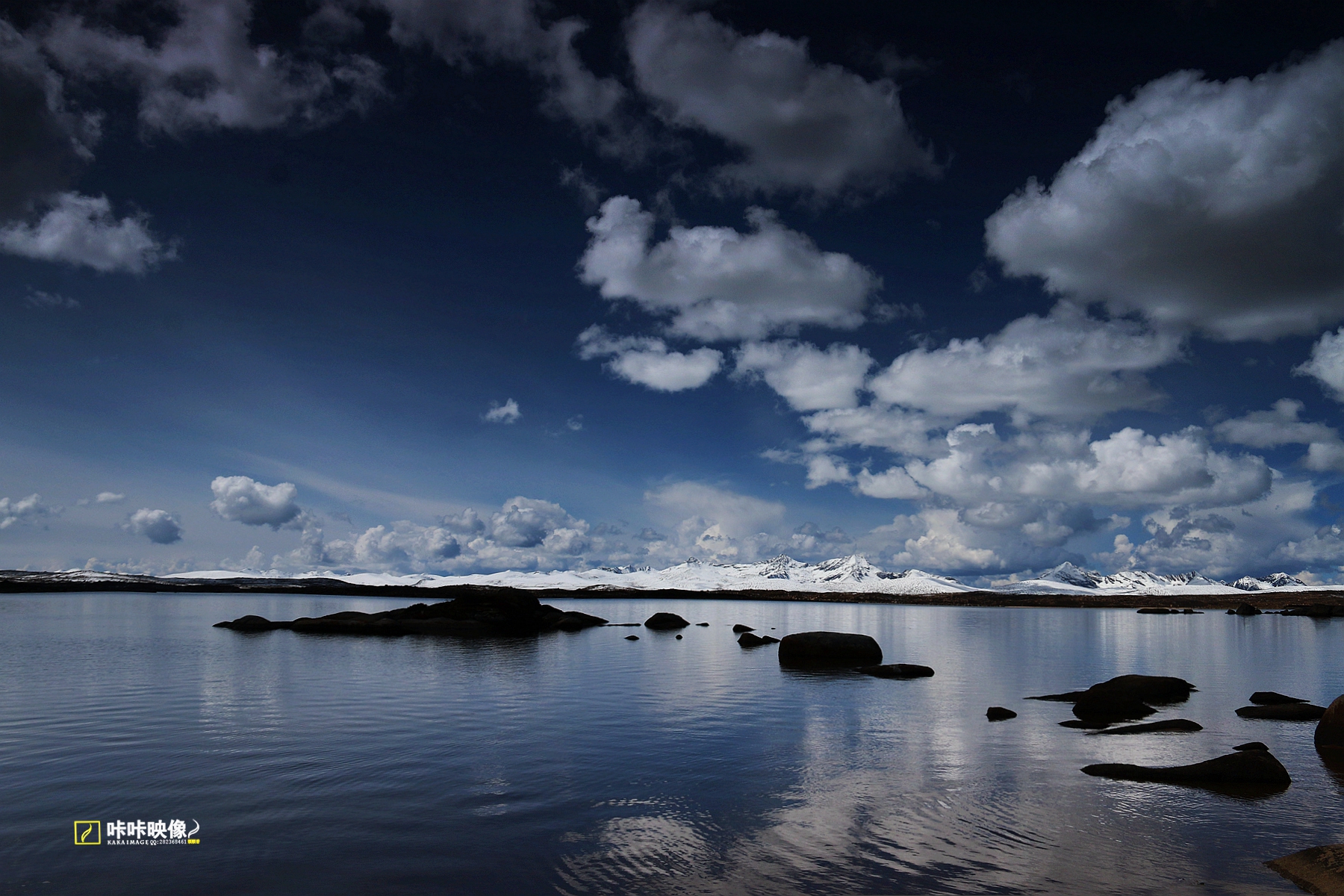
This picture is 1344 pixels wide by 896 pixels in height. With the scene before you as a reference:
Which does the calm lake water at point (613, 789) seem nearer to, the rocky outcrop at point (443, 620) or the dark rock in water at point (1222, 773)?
the dark rock in water at point (1222, 773)

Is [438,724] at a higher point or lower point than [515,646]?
higher

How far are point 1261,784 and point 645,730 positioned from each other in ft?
49.7

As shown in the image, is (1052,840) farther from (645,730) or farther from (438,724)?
(438,724)

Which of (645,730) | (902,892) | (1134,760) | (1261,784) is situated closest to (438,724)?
(645,730)

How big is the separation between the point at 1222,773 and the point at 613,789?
13671 mm

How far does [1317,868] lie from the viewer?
10047mm

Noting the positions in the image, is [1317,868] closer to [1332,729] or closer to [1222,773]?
[1222,773]

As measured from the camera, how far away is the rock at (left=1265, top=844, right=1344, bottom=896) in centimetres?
960

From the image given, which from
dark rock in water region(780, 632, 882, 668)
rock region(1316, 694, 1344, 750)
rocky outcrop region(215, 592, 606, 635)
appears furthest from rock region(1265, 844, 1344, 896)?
rocky outcrop region(215, 592, 606, 635)

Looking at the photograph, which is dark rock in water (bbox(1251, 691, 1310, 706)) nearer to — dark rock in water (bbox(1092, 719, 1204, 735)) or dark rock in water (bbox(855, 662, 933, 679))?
dark rock in water (bbox(1092, 719, 1204, 735))

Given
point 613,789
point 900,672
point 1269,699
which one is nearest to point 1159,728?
point 1269,699

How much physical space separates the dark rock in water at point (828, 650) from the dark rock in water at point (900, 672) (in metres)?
4.22

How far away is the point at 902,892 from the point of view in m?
9.38

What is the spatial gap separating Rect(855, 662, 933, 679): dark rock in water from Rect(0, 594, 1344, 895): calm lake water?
3220 mm
